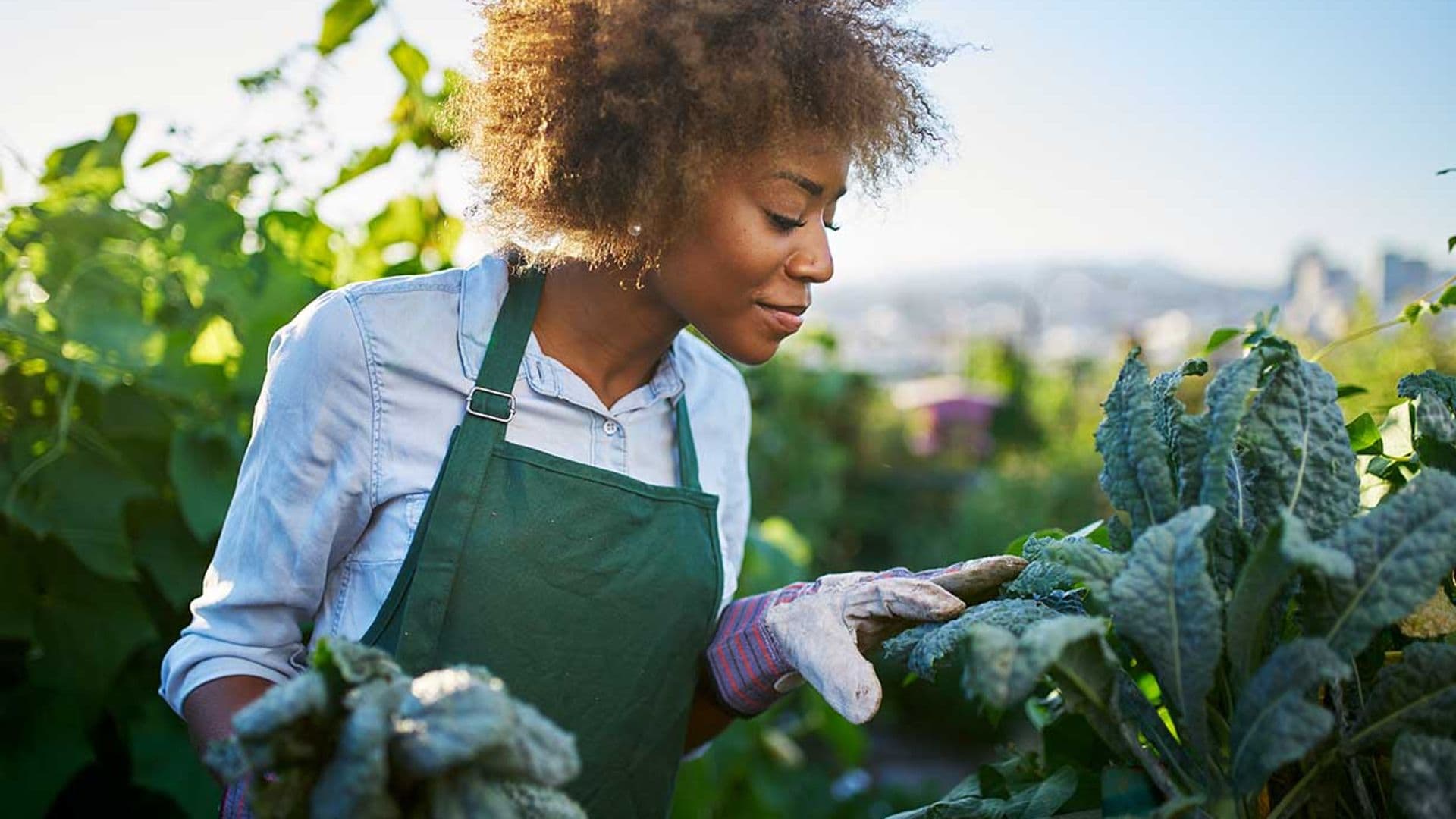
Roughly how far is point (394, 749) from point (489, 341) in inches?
26.3

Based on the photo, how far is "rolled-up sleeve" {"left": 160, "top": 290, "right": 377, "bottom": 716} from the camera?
47.1 inches

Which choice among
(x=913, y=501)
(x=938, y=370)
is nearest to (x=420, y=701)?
(x=913, y=501)

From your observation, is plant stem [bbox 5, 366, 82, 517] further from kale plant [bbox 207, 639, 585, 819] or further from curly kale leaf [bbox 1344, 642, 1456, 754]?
curly kale leaf [bbox 1344, 642, 1456, 754]

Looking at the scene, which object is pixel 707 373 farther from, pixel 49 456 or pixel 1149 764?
pixel 49 456

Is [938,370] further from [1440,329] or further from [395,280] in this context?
[395,280]

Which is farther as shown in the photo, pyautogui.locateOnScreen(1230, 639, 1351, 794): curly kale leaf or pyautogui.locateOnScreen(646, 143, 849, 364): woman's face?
pyautogui.locateOnScreen(646, 143, 849, 364): woman's face

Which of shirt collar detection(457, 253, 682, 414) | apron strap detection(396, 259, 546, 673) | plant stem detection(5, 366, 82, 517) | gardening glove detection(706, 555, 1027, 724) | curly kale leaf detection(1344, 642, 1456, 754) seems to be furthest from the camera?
plant stem detection(5, 366, 82, 517)

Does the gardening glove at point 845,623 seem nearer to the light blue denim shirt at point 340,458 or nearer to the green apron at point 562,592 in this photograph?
the green apron at point 562,592

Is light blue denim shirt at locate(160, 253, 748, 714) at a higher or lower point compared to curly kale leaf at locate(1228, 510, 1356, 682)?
higher

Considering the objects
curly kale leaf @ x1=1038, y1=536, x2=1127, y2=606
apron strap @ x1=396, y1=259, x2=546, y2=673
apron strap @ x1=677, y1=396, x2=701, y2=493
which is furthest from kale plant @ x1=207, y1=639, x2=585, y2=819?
apron strap @ x1=677, y1=396, x2=701, y2=493

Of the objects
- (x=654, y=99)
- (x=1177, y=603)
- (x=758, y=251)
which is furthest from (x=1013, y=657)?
(x=654, y=99)

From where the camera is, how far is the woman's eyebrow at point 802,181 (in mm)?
1219

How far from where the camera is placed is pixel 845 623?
1140 millimetres

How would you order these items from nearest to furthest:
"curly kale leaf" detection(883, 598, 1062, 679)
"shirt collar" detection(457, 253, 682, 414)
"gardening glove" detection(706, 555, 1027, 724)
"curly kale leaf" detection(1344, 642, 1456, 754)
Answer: "curly kale leaf" detection(1344, 642, 1456, 754), "curly kale leaf" detection(883, 598, 1062, 679), "gardening glove" detection(706, 555, 1027, 724), "shirt collar" detection(457, 253, 682, 414)
